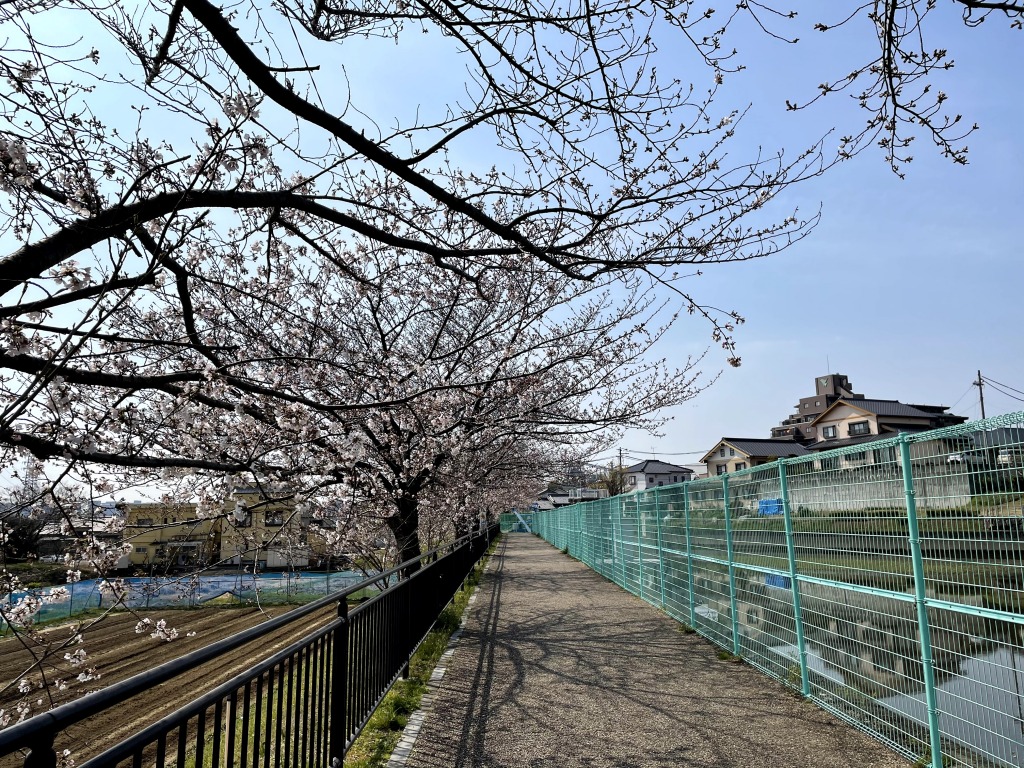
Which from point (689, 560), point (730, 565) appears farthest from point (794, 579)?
point (689, 560)

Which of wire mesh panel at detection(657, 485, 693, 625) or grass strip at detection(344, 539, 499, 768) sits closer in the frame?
grass strip at detection(344, 539, 499, 768)

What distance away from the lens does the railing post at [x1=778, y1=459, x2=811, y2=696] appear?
5176 mm

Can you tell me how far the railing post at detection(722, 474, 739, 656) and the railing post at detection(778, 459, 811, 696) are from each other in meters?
1.23

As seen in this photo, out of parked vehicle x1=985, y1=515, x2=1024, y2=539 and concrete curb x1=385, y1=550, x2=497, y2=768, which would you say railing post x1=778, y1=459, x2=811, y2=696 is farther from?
concrete curb x1=385, y1=550, x2=497, y2=768

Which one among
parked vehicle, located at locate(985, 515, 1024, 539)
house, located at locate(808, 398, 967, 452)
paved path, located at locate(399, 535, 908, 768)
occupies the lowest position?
paved path, located at locate(399, 535, 908, 768)

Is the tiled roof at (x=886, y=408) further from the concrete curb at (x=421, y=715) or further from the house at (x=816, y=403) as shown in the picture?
the concrete curb at (x=421, y=715)

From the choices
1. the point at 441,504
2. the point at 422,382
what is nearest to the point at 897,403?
the point at 441,504

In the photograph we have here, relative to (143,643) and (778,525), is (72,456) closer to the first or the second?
(778,525)

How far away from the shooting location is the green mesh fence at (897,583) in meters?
3.04

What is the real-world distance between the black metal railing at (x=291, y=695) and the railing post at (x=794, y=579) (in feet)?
10.7

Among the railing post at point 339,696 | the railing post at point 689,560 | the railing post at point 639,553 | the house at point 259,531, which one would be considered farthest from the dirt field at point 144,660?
the railing post at point 639,553

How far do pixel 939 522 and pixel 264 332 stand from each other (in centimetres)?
644

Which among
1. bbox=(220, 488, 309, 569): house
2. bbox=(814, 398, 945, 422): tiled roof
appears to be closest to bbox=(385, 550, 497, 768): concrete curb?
bbox=(220, 488, 309, 569): house

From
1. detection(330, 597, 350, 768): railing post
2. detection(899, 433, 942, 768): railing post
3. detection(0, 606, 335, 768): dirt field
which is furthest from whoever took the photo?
detection(0, 606, 335, 768): dirt field
